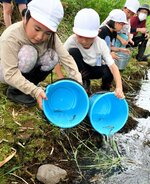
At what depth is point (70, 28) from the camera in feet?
16.9

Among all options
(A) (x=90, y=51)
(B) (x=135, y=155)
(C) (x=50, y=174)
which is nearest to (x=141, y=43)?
(A) (x=90, y=51)

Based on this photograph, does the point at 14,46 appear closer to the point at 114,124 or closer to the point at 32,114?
the point at 32,114

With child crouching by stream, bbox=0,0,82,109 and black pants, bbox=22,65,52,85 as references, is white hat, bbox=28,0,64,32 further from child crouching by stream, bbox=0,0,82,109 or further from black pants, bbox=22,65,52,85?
black pants, bbox=22,65,52,85

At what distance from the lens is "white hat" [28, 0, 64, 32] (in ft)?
7.48

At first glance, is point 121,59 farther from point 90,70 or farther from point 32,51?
point 32,51

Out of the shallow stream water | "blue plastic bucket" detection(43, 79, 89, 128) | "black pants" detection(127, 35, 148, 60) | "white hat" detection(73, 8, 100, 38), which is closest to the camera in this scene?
the shallow stream water

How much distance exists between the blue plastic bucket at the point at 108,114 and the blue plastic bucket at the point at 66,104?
10 cm

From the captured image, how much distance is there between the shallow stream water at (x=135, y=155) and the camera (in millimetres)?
2441

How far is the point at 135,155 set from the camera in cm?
275

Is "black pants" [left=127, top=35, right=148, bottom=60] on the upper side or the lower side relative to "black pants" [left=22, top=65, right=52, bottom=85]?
lower

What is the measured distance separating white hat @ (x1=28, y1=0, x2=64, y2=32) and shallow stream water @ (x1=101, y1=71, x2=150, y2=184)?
3.65ft

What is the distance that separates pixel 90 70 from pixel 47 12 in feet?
3.66

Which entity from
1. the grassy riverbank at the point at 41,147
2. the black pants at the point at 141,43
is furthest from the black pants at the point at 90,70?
the black pants at the point at 141,43

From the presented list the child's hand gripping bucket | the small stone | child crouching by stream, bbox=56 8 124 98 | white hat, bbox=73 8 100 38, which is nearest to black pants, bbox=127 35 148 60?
the child's hand gripping bucket
